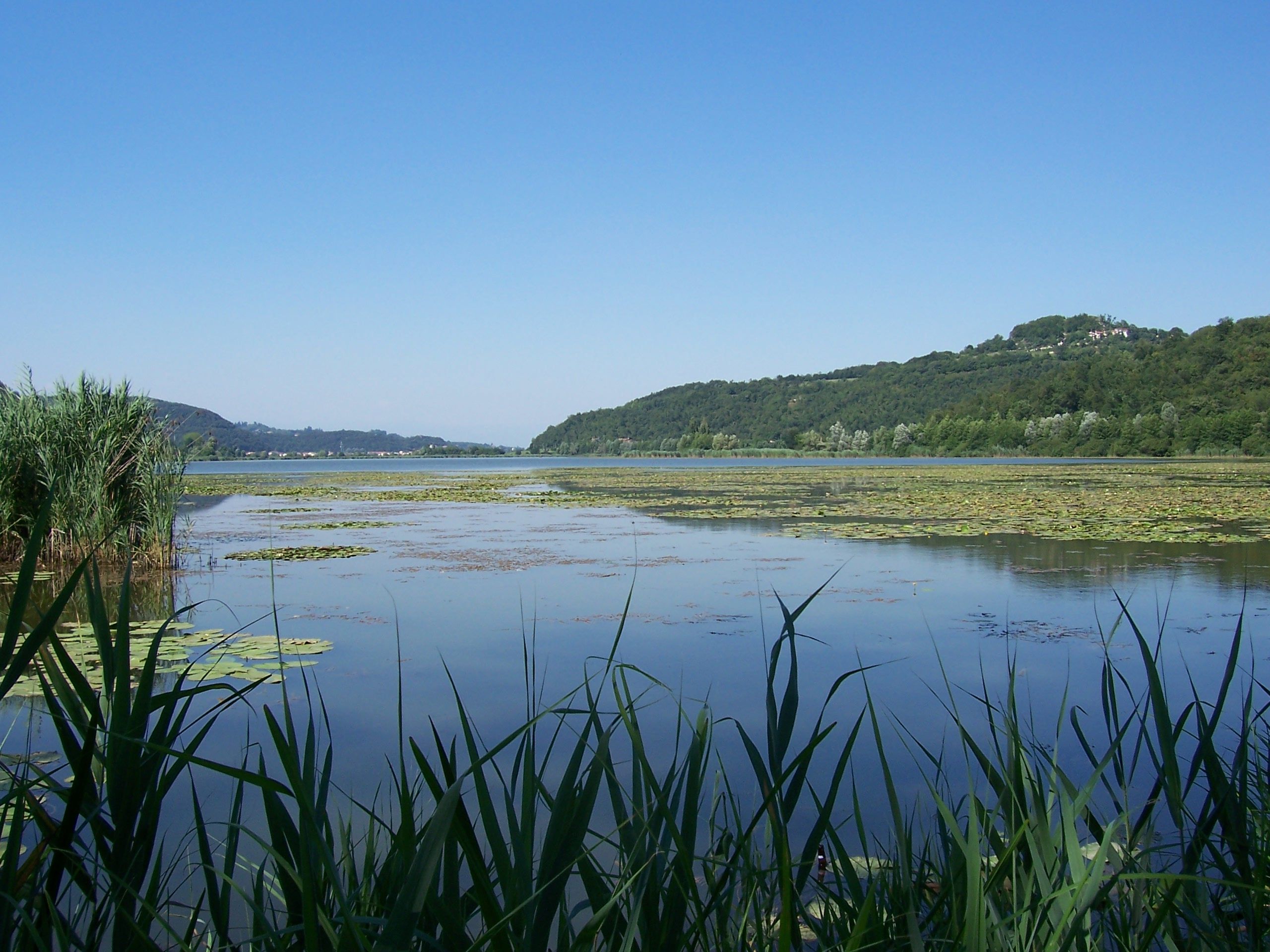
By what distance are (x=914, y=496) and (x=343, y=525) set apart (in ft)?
41.9

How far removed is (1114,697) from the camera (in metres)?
2.05

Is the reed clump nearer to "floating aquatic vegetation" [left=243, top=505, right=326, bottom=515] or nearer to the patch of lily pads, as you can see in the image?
the patch of lily pads

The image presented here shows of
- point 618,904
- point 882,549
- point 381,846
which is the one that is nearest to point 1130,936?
point 618,904

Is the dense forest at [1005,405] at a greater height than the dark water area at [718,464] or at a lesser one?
greater

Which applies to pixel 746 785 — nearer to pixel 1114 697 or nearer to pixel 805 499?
pixel 1114 697

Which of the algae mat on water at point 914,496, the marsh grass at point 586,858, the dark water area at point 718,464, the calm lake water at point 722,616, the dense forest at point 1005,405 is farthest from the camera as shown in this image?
the dense forest at point 1005,405

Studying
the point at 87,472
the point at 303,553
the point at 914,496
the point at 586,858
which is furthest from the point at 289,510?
the point at 586,858

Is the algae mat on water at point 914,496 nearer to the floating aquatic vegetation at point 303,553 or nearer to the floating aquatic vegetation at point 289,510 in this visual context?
the floating aquatic vegetation at point 289,510

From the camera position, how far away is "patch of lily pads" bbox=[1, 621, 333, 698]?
17.0ft

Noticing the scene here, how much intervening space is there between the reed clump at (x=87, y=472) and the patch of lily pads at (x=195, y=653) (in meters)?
3.02

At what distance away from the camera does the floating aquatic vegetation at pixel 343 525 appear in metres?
15.6

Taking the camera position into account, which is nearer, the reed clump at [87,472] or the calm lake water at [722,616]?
the calm lake water at [722,616]

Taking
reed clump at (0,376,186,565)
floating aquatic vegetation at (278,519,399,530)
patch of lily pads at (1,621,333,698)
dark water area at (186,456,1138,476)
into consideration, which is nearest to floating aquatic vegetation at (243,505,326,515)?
floating aquatic vegetation at (278,519,399,530)

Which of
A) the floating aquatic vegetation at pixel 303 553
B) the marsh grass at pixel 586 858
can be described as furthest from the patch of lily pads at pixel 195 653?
the floating aquatic vegetation at pixel 303 553
